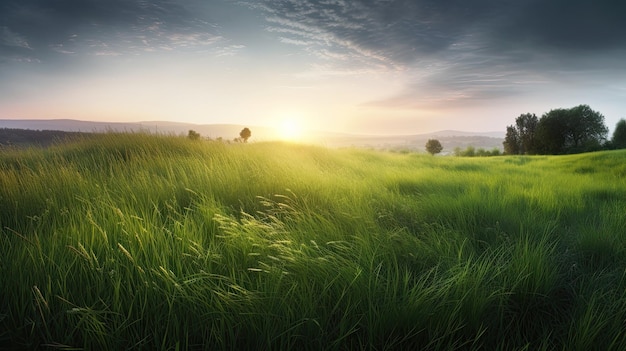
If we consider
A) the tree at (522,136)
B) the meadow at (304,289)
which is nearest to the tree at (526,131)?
the tree at (522,136)

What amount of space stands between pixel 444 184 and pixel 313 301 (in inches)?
182

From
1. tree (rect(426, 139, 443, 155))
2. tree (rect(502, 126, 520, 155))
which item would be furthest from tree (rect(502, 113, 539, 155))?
tree (rect(426, 139, 443, 155))

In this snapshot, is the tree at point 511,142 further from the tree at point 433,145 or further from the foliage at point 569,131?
the tree at point 433,145

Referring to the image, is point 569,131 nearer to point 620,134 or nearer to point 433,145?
point 620,134

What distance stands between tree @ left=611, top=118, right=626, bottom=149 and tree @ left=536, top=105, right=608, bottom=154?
2591 mm

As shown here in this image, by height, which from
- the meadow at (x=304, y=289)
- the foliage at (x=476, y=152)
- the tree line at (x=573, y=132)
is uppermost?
the tree line at (x=573, y=132)

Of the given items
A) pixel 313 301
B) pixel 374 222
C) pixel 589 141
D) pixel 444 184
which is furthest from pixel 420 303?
pixel 589 141

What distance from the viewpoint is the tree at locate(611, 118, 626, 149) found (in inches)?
1701

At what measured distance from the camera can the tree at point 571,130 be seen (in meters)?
42.1

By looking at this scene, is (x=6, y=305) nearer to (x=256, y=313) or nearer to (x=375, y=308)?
(x=256, y=313)

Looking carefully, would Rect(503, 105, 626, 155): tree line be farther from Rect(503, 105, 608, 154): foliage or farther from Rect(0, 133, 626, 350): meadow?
Rect(0, 133, 626, 350): meadow

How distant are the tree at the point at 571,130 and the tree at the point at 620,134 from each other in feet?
8.50

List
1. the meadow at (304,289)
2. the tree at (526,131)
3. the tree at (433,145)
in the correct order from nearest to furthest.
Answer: the meadow at (304,289) → the tree at (526,131) → the tree at (433,145)

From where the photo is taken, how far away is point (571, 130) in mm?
42812
